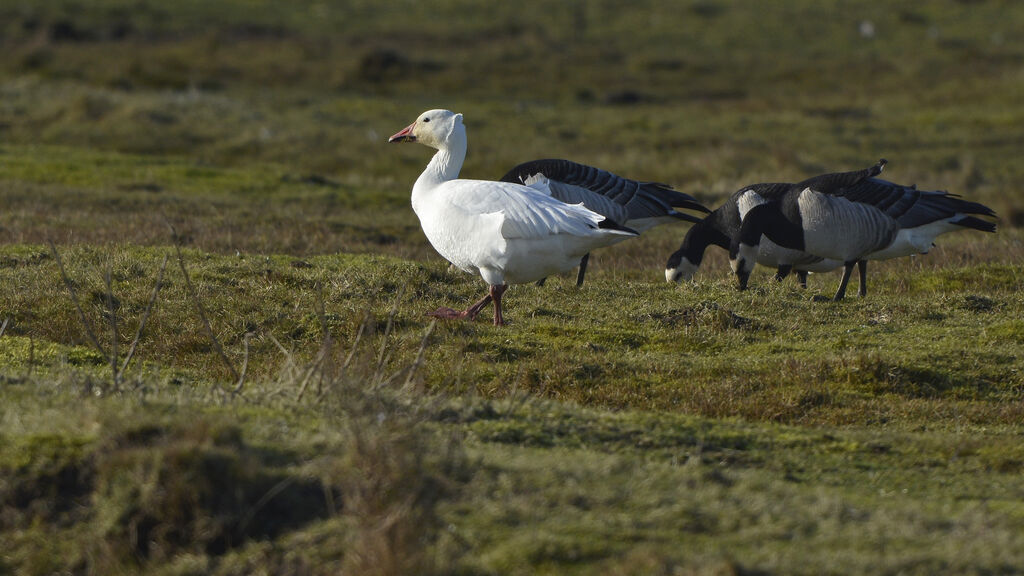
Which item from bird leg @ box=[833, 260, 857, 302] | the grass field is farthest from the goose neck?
bird leg @ box=[833, 260, 857, 302]

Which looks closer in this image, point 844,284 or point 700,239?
point 844,284

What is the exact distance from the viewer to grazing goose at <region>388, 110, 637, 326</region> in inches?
379

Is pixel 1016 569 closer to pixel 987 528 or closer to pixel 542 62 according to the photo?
pixel 987 528

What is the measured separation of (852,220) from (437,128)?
4.67 meters

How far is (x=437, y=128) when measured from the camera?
37.3 feet

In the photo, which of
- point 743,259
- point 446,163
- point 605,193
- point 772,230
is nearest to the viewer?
point 446,163

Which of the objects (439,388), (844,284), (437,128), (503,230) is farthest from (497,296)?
(844,284)

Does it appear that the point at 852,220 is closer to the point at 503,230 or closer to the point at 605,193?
the point at 605,193

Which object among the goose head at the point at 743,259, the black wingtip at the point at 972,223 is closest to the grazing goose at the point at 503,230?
the goose head at the point at 743,259

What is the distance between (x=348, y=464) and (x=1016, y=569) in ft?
10.3

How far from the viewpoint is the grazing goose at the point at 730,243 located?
44.7 ft

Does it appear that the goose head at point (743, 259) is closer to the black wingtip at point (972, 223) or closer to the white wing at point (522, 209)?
the black wingtip at point (972, 223)

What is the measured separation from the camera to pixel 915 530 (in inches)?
227

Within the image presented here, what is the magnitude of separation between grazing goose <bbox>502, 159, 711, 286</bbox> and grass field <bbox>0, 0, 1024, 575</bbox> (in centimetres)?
83
